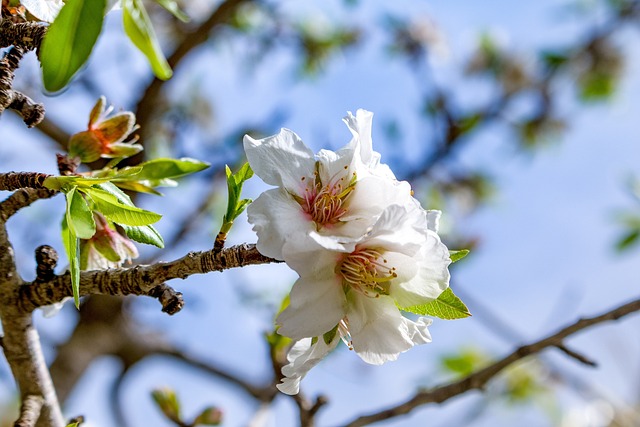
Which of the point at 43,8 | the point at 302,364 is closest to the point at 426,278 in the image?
the point at 302,364

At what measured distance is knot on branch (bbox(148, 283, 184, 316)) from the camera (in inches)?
28.8

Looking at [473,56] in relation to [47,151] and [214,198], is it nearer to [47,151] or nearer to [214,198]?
[214,198]

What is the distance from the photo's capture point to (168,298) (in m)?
0.73

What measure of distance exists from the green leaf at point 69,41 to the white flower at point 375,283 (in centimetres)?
27

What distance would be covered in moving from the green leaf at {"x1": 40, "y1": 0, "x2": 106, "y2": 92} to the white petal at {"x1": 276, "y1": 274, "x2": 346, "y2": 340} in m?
0.29

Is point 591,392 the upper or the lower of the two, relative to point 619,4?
lower

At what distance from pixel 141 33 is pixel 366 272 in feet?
1.33

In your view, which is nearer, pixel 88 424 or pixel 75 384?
pixel 88 424

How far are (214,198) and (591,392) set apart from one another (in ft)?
5.18

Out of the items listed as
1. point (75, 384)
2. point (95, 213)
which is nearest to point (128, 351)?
point (75, 384)

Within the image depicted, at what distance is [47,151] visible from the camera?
2453mm

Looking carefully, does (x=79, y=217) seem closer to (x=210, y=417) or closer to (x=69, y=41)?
(x=69, y=41)

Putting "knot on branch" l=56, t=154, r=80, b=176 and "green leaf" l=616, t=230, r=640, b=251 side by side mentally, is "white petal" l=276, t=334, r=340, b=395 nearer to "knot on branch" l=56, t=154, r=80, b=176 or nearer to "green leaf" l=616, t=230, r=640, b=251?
"knot on branch" l=56, t=154, r=80, b=176

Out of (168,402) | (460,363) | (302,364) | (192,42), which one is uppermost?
(302,364)
